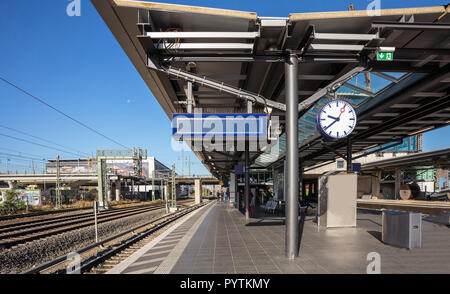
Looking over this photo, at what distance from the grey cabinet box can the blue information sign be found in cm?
415

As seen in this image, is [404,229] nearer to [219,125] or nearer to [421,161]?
[219,125]

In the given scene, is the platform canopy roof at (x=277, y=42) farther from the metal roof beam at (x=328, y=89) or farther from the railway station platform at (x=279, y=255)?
the railway station platform at (x=279, y=255)

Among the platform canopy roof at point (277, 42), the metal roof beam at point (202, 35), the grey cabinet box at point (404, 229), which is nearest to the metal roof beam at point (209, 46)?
the platform canopy roof at point (277, 42)

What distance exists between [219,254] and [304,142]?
12.4 meters

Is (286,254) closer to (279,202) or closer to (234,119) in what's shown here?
(234,119)

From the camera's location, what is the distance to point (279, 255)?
563 cm

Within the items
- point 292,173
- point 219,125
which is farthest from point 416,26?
point 219,125

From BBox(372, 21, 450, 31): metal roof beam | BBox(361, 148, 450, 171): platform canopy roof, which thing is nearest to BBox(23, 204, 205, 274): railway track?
BBox(372, 21, 450, 31): metal roof beam

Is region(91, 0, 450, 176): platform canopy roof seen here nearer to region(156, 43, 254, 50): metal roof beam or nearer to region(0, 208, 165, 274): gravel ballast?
region(156, 43, 254, 50): metal roof beam

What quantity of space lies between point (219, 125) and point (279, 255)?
3366 millimetres

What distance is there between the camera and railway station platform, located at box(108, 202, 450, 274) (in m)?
4.79

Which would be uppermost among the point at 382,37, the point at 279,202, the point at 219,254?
the point at 382,37
